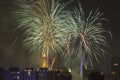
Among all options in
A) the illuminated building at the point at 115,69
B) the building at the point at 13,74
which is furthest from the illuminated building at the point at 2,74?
the illuminated building at the point at 115,69

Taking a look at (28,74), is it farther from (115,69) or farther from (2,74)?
(115,69)

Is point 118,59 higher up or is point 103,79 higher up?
point 118,59

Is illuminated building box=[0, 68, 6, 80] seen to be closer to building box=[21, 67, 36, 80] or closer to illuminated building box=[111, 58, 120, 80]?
building box=[21, 67, 36, 80]

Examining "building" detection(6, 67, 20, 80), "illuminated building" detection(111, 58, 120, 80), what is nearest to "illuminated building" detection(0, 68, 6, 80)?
"building" detection(6, 67, 20, 80)

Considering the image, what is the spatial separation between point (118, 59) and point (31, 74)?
2527 cm

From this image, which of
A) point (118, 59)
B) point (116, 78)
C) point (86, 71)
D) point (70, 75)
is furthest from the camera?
point (118, 59)

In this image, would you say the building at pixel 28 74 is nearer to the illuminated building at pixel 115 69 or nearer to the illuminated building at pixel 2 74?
the illuminated building at pixel 2 74

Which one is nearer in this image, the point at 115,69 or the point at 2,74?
the point at 2,74

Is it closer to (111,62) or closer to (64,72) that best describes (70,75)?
(64,72)

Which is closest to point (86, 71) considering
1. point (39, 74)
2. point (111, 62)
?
point (39, 74)

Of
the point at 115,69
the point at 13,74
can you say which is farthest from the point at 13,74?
the point at 115,69

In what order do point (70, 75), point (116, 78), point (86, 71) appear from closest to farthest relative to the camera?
point (86, 71)
point (70, 75)
point (116, 78)

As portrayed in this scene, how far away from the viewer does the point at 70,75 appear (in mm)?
79062

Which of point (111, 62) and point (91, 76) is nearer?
point (91, 76)
